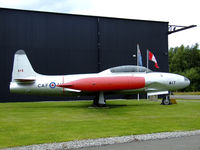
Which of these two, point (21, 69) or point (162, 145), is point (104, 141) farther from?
point (21, 69)

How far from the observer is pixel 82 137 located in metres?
6.84

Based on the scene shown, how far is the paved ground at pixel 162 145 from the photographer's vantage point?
5.78m

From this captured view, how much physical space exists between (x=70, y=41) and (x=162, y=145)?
20.6 meters

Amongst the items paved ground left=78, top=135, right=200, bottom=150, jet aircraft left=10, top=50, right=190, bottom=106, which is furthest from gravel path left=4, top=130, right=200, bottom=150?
jet aircraft left=10, top=50, right=190, bottom=106

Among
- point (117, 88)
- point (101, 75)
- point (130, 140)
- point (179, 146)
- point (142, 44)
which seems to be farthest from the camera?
point (142, 44)

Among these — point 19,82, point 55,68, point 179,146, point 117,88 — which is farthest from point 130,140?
point 55,68

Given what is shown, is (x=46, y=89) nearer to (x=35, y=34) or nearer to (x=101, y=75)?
(x=101, y=75)

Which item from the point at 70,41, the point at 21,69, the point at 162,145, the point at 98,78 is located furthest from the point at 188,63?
the point at 162,145

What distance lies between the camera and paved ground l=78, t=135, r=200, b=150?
227 inches

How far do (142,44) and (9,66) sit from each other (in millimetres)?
14940

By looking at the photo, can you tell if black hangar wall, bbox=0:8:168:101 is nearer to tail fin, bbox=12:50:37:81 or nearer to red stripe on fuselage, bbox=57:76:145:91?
tail fin, bbox=12:50:37:81

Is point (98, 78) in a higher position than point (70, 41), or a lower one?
lower

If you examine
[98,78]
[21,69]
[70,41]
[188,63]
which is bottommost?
[98,78]

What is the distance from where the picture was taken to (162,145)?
6023mm
